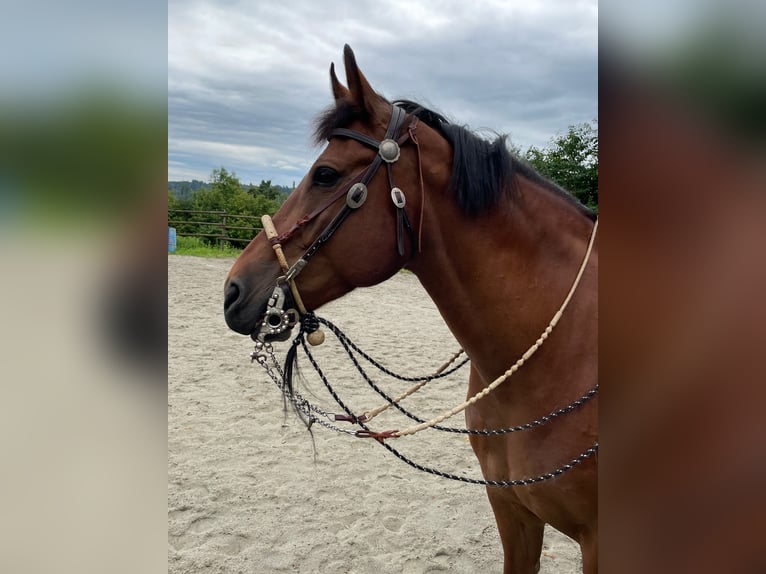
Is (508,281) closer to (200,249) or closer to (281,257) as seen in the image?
(281,257)

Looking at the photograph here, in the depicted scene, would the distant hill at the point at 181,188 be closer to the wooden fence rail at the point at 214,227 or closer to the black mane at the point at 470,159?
the black mane at the point at 470,159

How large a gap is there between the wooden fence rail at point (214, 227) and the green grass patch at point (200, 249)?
1.13 ft

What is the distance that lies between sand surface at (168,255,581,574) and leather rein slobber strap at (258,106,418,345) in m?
0.62

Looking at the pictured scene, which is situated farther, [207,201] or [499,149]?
[207,201]

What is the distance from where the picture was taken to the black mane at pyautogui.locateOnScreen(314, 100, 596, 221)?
176 cm

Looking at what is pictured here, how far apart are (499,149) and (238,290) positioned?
3.65 ft

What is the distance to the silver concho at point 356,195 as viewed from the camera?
1736 mm

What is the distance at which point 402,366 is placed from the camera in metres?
6.57
